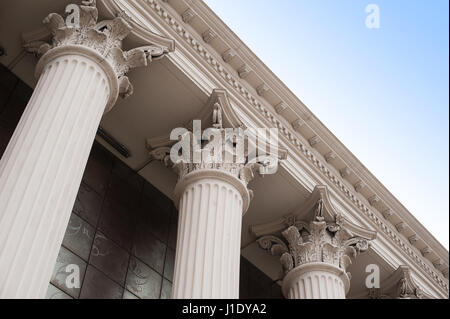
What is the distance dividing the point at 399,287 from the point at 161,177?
285 inches

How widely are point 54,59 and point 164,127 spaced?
11.5 ft

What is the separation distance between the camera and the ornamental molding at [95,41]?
11.0 metres

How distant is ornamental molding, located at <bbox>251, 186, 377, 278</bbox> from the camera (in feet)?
46.6

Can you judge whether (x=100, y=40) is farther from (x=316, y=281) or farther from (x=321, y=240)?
(x=316, y=281)

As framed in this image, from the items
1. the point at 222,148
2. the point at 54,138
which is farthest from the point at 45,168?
the point at 222,148

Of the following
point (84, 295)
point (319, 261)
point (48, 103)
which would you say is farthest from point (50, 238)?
point (319, 261)

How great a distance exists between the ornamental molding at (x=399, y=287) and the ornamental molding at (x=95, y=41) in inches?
360

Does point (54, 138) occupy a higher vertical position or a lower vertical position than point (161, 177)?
A: lower

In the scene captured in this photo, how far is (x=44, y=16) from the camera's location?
1233 centimetres

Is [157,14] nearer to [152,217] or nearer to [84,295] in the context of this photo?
[152,217]

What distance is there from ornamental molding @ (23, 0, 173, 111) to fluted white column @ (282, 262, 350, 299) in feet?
18.7

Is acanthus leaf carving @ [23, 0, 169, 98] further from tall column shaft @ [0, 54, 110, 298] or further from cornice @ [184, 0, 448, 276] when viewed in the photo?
cornice @ [184, 0, 448, 276]

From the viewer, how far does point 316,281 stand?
45.0 ft

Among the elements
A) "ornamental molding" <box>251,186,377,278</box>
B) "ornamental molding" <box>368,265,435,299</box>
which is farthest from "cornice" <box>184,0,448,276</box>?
"ornamental molding" <box>251,186,377,278</box>
